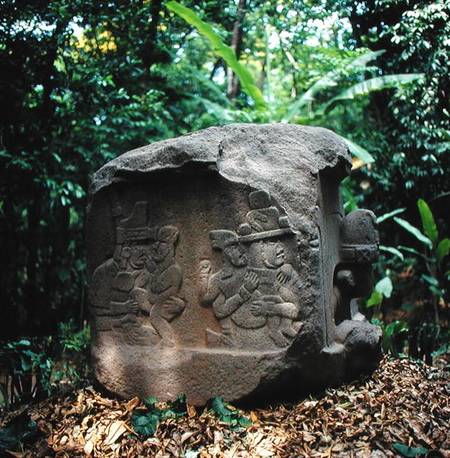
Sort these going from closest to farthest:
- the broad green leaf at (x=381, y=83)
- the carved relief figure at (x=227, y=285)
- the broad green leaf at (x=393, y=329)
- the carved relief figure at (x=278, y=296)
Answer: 1. the carved relief figure at (x=278, y=296)
2. the carved relief figure at (x=227, y=285)
3. the broad green leaf at (x=393, y=329)
4. the broad green leaf at (x=381, y=83)

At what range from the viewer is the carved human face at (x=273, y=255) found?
3.03 meters

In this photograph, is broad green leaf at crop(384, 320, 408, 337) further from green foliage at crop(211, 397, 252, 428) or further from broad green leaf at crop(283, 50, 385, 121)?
broad green leaf at crop(283, 50, 385, 121)

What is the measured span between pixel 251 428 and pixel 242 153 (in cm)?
168

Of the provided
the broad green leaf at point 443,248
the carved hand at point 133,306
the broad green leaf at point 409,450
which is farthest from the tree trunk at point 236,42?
the broad green leaf at point 409,450

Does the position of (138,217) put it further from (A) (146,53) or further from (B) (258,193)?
(A) (146,53)

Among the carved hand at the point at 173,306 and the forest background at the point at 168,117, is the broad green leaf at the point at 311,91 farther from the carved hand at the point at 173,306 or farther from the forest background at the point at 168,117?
the carved hand at the point at 173,306

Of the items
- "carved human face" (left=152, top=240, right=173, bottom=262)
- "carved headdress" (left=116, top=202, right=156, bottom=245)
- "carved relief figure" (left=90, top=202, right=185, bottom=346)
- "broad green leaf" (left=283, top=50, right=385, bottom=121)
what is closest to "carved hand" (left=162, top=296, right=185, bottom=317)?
"carved relief figure" (left=90, top=202, right=185, bottom=346)

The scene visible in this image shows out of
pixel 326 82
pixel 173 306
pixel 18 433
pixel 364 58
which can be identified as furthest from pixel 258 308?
pixel 364 58

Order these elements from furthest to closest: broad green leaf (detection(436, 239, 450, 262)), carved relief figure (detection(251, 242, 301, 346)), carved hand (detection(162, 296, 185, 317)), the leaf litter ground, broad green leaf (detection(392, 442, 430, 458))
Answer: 1. broad green leaf (detection(436, 239, 450, 262))
2. carved hand (detection(162, 296, 185, 317))
3. carved relief figure (detection(251, 242, 301, 346))
4. the leaf litter ground
5. broad green leaf (detection(392, 442, 430, 458))

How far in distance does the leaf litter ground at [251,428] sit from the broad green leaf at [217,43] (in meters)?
4.44

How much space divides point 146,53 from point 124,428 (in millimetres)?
4624

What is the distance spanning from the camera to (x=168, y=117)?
6.75 metres

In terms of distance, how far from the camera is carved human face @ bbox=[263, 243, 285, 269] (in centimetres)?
303

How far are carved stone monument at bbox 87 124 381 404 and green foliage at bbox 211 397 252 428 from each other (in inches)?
2.6
